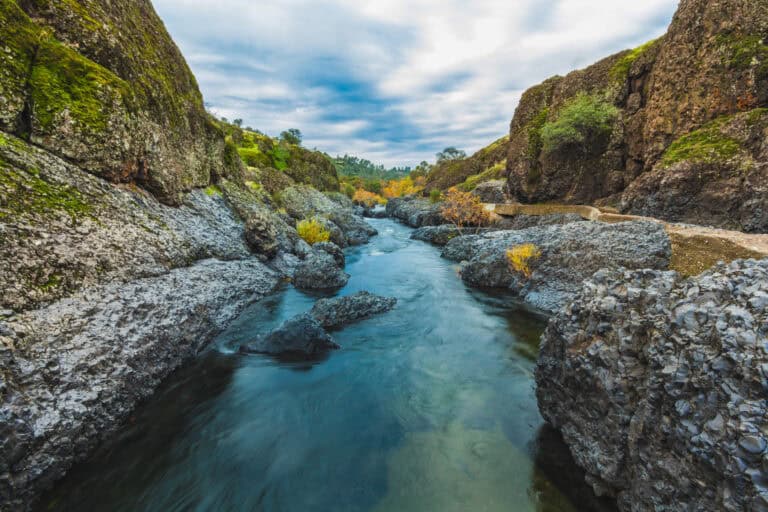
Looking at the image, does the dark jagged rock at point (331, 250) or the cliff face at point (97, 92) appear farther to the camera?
the dark jagged rock at point (331, 250)

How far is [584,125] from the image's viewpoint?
80.4 ft

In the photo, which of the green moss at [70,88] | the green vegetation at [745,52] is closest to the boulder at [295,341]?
the green moss at [70,88]

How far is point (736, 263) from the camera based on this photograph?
3658 millimetres

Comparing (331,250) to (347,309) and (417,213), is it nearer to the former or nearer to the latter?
(347,309)

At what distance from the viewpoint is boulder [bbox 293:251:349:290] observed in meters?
13.6

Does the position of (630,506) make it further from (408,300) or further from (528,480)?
(408,300)

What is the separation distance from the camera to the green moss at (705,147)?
47.0ft

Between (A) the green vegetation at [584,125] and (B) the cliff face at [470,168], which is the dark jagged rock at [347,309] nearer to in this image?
(A) the green vegetation at [584,125]

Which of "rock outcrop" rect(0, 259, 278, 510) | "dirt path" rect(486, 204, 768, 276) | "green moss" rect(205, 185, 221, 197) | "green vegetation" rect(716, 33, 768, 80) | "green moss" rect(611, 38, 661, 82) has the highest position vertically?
"green moss" rect(611, 38, 661, 82)

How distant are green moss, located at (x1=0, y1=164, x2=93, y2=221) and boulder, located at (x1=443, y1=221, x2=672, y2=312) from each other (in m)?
12.6

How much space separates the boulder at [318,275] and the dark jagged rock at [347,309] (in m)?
2.67

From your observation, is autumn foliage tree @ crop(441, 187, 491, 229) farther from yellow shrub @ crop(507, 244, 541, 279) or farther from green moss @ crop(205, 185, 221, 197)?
green moss @ crop(205, 185, 221, 197)

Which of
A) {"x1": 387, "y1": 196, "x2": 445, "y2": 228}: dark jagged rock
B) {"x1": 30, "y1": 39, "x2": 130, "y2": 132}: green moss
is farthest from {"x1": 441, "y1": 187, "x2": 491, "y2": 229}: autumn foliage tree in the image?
{"x1": 30, "y1": 39, "x2": 130, "y2": 132}: green moss

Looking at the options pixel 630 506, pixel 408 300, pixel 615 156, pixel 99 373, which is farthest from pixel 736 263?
pixel 615 156
